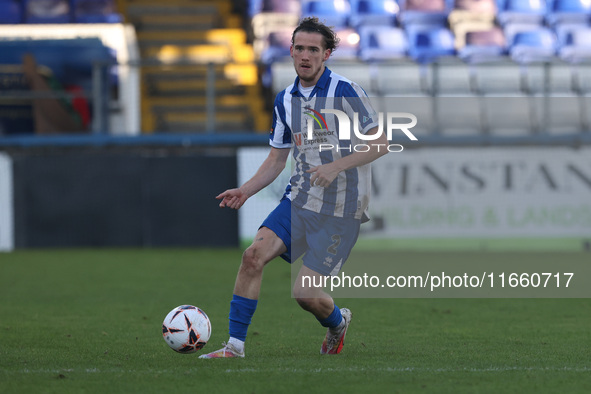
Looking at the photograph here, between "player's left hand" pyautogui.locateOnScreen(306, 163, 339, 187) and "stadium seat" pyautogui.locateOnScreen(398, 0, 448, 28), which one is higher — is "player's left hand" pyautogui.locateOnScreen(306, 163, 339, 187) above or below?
below

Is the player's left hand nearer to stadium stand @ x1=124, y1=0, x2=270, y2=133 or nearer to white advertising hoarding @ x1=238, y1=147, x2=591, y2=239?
white advertising hoarding @ x1=238, y1=147, x2=591, y2=239

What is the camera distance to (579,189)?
13.3 m

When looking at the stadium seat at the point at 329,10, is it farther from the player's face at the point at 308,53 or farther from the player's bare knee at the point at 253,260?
the player's bare knee at the point at 253,260


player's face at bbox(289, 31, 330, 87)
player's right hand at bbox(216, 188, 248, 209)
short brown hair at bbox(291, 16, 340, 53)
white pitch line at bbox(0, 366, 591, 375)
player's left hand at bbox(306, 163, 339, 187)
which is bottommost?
white pitch line at bbox(0, 366, 591, 375)

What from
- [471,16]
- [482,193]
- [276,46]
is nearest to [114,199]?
[276,46]

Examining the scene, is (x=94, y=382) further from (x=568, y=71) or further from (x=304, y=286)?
(x=568, y=71)

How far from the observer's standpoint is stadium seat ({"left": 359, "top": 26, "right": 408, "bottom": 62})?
56.5 ft

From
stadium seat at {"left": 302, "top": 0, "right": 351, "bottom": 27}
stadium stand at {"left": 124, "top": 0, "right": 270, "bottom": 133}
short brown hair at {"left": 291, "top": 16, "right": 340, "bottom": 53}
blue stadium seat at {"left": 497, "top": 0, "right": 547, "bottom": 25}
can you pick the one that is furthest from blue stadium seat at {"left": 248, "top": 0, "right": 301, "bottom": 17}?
short brown hair at {"left": 291, "top": 16, "right": 340, "bottom": 53}

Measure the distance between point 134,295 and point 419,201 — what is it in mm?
5521

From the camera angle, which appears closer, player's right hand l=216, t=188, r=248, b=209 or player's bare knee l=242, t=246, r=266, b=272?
player's bare knee l=242, t=246, r=266, b=272

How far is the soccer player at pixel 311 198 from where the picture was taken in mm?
5281

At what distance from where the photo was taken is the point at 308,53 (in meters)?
5.25

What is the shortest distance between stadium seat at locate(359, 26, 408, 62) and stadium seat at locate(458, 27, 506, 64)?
1104 mm

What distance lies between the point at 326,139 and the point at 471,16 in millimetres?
13673
